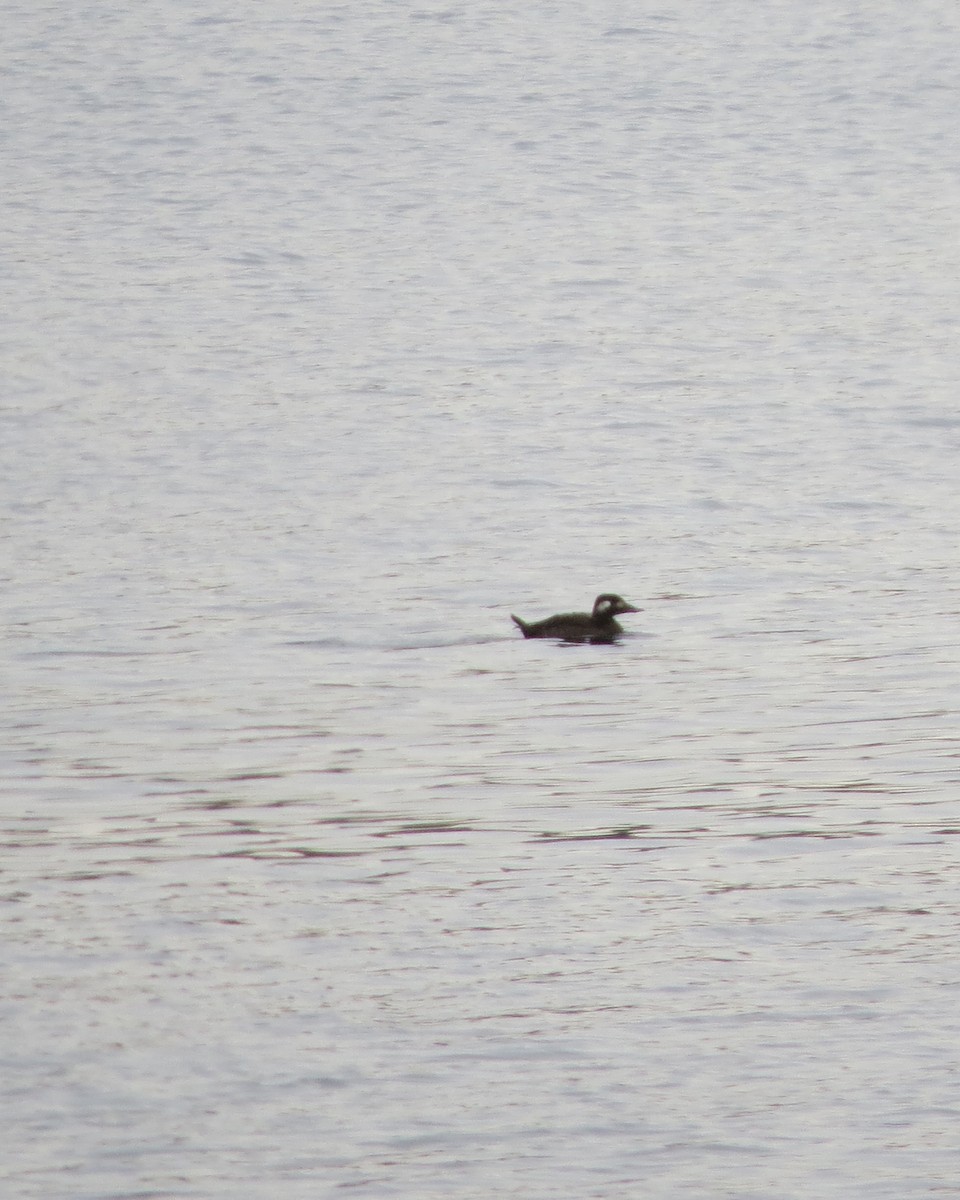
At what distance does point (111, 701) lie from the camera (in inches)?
546

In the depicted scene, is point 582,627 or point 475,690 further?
point 582,627

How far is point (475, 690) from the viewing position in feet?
46.9

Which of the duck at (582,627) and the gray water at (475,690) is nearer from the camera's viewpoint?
the gray water at (475,690)

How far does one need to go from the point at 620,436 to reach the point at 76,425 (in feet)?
17.3

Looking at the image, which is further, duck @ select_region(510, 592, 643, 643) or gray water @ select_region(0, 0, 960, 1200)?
duck @ select_region(510, 592, 643, 643)

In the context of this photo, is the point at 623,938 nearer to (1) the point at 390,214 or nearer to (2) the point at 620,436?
(2) the point at 620,436

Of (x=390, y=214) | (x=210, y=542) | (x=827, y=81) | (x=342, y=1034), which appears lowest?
(x=342, y=1034)

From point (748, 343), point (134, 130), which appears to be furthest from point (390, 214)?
point (748, 343)

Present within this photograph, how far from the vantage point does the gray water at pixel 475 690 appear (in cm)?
823

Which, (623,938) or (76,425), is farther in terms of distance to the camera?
(76,425)

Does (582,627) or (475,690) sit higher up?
(582,627)

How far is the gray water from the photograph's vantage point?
823 cm

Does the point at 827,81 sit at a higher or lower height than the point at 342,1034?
higher

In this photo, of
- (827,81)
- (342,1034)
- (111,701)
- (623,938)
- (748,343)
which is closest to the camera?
(342,1034)
